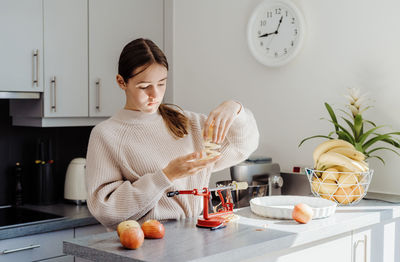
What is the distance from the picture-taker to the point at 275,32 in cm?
287

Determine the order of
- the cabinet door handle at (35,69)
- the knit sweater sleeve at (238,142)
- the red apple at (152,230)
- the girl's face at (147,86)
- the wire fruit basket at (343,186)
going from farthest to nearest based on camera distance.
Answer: the cabinet door handle at (35,69)
the wire fruit basket at (343,186)
the knit sweater sleeve at (238,142)
the girl's face at (147,86)
the red apple at (152,230)

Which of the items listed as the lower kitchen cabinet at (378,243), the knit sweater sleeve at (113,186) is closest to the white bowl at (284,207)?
the lower kitchen cabinet at (378,243)

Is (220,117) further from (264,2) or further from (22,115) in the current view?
(22,115)

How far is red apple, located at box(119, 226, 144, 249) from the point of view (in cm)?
137

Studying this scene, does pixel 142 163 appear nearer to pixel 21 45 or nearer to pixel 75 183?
pixel 21 45

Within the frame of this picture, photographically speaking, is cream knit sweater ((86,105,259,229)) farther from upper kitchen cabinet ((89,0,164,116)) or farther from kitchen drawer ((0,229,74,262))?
upper kitchen cabinet ((89,0,164,116))

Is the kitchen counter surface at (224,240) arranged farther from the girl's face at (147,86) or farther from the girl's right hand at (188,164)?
the girl's face at (147,86)

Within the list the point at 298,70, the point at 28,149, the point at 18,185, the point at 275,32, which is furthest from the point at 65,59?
the point at 298,70

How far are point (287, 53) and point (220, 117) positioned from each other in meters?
1.26

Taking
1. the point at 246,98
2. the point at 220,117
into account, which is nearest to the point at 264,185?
the point at 246,98

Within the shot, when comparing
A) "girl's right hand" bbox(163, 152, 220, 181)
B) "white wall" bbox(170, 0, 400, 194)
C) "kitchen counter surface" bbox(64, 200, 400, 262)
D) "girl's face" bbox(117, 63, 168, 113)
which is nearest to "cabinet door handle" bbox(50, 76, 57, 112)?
"white wall" bbox(170, 0, 400, 194)

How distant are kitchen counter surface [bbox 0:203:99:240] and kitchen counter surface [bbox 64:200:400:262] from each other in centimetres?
98

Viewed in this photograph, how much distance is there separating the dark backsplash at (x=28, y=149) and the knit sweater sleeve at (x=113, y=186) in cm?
147

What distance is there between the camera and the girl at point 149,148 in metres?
1.64
